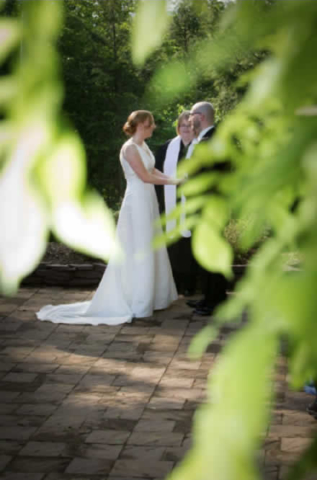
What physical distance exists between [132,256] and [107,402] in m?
2.48

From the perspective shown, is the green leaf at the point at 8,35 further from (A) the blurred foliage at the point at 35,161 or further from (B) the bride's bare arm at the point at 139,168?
(B) the bride's bare arm at the point at 139,168

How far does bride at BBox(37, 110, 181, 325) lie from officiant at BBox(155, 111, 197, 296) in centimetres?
74

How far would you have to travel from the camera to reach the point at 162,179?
7.08 meters

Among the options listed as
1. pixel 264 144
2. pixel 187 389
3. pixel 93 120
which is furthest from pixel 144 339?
pixel 93 120

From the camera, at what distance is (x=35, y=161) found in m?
0.51

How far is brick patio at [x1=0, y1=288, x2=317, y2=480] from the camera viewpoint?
12.8 ft

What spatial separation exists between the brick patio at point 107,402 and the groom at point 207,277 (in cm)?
28

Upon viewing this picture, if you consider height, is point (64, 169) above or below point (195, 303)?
above

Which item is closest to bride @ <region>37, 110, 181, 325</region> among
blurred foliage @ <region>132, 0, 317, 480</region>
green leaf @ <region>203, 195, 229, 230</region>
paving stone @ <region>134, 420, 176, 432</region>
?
paving stone @ <region>134, 420, 176, 432</region>

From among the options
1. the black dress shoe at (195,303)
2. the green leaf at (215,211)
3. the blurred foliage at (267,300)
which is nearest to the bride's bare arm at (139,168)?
the black dress shoe at (195,303)

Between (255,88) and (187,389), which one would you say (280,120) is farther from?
(187,389)

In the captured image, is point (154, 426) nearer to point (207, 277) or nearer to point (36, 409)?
point (36, 409)

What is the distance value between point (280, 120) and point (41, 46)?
319 millimetres

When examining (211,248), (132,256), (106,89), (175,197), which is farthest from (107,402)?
(106,89)
